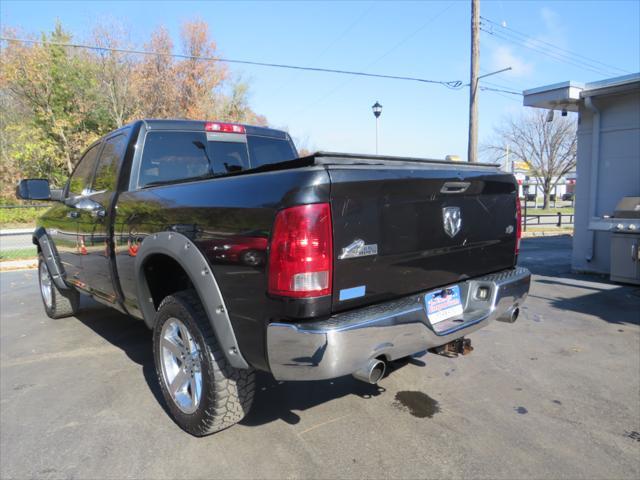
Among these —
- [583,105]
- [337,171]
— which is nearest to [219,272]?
[337,171]

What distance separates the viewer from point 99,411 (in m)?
3.38

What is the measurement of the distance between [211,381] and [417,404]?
1.57 m

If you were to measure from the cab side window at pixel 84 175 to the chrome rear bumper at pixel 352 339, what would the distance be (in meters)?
3.12

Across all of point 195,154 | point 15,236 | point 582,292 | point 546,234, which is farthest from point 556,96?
point 15,236

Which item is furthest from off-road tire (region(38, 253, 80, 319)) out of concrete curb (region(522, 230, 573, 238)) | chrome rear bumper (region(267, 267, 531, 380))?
concrete curb (region(522, 230, 573, 238))

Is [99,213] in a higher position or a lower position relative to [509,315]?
higher

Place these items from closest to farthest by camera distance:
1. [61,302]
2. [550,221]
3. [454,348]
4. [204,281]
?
[204,281] < [454,348] < [61,302] < [550,221]

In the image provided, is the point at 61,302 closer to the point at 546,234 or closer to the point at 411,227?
the point at 411,227

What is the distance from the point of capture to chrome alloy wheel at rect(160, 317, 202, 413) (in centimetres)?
289

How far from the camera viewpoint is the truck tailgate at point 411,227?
2.31 m

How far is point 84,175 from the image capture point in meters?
4.74

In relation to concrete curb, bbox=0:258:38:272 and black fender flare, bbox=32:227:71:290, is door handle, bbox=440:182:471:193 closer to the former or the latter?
black fender flare, bbox=32:227:71:290

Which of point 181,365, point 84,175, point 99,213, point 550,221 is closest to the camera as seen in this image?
point 181,365

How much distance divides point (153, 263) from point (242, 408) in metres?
1.20
